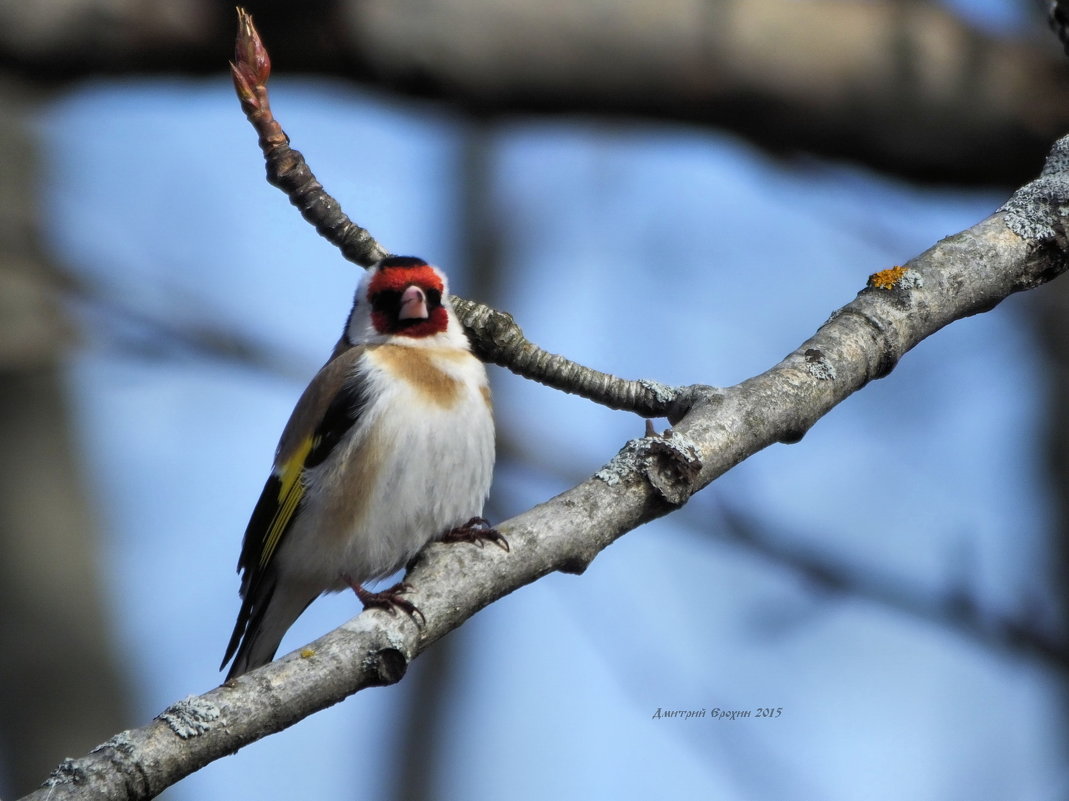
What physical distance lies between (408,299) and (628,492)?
1878 millimetres

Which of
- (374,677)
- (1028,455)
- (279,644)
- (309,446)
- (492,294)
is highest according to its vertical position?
(492,294)

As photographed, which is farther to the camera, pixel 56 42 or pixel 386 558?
pixel 56 42

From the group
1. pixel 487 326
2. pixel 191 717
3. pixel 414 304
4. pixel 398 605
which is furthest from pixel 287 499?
→ pixel 191 717

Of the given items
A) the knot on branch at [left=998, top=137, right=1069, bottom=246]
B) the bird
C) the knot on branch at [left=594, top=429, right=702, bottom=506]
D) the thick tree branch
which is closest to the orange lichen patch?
the thick tree branch

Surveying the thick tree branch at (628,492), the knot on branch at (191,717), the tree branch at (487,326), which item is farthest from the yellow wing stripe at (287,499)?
the knot on branch at (191,717)

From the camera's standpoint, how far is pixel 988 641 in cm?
457

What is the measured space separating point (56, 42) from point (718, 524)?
126 inches

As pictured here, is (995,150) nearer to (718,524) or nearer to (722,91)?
(722,91)

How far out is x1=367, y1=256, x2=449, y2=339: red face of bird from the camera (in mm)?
4305

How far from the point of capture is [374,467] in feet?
13.0

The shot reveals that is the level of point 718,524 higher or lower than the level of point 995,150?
lower

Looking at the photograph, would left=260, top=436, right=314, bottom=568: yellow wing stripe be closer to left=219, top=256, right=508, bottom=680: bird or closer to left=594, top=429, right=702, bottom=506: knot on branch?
left=219, top=256, right=508, bottom=680: bird

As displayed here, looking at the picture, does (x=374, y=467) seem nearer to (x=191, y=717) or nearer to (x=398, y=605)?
(x=398, y=605)

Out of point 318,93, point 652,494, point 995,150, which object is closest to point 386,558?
point 652,494
